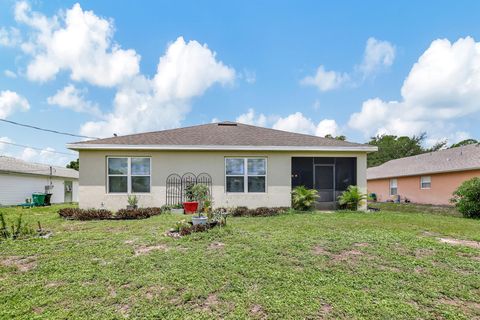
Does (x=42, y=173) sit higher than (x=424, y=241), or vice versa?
(x=42, y=173)

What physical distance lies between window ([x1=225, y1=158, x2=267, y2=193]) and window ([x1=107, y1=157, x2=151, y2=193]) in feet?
11.2

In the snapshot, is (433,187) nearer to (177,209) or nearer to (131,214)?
(177,209)

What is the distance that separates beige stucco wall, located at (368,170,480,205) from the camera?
1571 centimetres

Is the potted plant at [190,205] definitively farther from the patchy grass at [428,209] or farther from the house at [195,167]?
the patchy grass at [428,209]

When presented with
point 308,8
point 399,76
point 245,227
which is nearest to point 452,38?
point 399,76

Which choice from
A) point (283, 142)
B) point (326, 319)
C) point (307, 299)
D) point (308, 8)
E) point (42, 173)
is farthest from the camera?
point (42, 173)

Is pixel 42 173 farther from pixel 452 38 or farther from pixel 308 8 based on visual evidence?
pixel 452 38

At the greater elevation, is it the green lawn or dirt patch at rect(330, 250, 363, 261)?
dirt patch at rect(330, 250, 363, 261)

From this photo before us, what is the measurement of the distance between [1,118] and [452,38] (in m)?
23.9

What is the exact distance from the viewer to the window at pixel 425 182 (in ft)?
59.3

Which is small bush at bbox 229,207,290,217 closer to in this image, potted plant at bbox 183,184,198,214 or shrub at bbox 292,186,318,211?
shrub at bbox 292,186,318,211

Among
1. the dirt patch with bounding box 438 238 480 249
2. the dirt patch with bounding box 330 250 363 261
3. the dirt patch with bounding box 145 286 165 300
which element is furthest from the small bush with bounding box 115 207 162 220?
the dirt patch with bounding box 438 238 480 249

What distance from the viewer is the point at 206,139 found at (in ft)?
38.4

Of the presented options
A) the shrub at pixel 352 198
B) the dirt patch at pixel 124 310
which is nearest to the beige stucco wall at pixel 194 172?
the shrub at pixel 352 198
